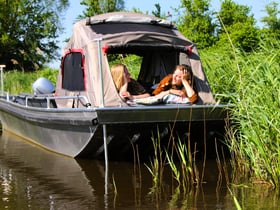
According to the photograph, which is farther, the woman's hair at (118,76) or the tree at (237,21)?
the tree at (237,21)

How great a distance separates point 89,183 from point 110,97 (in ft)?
5.18

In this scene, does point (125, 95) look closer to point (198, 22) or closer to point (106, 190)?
point (106, 190)

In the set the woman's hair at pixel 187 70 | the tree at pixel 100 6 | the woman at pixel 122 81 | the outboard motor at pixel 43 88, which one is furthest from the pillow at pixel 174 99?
the tree at pixel 100 6

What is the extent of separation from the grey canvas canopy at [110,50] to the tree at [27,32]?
3642 cm

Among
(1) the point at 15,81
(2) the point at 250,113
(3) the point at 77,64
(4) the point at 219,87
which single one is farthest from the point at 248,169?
(1) the point at 15,81

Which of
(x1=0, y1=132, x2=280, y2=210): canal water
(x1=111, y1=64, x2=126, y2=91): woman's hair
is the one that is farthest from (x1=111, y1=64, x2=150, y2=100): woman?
(x1=0, y1=132, x2=280, y2=210): canal water

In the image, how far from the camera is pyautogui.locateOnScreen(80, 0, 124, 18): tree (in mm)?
42062

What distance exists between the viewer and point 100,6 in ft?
148

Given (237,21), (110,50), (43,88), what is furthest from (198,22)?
(110,50)

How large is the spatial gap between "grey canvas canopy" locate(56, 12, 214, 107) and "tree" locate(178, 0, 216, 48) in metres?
20.7

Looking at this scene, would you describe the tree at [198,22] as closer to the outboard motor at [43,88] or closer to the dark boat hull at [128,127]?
the outboard motor at [43,88]

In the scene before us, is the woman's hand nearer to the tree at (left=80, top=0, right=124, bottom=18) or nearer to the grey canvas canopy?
the grey canvas canopy

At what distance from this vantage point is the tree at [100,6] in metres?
42.1

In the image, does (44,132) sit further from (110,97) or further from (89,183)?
(89,183)
